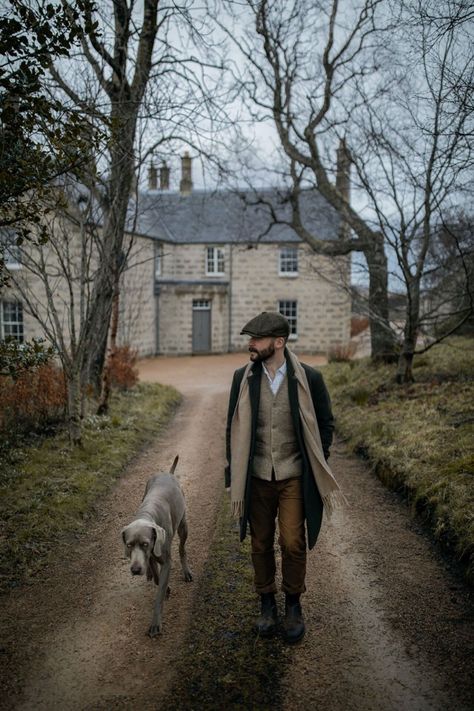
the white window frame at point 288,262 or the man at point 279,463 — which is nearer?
the man at point 279,463

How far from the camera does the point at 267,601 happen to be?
421 cm

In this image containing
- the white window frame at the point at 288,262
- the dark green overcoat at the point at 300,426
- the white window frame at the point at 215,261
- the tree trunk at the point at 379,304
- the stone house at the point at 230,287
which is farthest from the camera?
the white window frame at the point at 215,261

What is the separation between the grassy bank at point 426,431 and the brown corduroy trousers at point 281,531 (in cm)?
175

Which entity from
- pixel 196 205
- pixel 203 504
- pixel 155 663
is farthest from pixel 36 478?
pixel 196 205

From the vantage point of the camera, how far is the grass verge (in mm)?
3418

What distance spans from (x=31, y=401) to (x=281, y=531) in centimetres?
706

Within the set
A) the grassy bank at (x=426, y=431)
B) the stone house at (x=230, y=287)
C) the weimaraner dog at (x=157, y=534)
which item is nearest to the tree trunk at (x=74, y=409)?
the weimaraner dog at (x=157, y=534)

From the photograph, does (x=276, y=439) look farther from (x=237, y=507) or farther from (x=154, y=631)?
(x=154, y=631)

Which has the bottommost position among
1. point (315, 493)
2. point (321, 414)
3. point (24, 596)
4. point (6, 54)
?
point (24, 596)

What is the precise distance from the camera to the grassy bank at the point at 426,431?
5.80 metres

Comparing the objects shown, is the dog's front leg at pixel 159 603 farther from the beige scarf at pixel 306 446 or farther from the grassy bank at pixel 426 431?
the grassy bank at pixel 426 431

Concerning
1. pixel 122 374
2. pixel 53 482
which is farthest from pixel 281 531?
pixel 122 374

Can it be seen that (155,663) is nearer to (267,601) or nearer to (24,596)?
(267,601)

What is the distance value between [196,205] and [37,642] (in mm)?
28424
